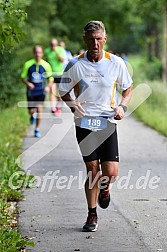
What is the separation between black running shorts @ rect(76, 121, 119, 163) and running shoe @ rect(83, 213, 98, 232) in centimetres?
60

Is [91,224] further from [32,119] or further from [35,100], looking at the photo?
[32,119]

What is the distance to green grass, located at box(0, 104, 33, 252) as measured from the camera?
290 inches

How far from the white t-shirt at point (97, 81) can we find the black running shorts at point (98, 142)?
0.50 feet

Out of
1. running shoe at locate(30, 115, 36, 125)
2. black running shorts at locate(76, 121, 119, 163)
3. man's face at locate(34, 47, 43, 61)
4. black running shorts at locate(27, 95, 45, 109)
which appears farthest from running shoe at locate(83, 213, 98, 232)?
running shoe at locate(30, 115, 36, 125)

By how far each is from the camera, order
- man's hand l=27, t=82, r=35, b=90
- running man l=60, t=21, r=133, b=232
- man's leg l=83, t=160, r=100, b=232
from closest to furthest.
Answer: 1. running man l=60, t=21, r=133, b=232
2. man's leg l=83, t=160, r=100, b=232
3. man's hand l=27, t=82, r=35, b=90

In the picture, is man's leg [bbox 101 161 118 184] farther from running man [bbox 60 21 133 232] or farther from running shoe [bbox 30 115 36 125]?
running shoe [bbox 30 115 36 125]

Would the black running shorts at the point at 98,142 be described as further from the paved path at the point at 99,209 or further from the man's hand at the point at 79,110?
the paved path at the point at 99,209

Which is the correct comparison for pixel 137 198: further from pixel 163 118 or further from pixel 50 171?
pixel 163 118

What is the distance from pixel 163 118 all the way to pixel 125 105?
1291cm

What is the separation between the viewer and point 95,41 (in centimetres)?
785

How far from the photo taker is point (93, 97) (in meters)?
8.00

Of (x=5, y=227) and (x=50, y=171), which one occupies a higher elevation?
(x=5, y=227)

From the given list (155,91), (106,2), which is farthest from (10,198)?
(106,2)

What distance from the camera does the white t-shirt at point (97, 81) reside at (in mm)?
8000
